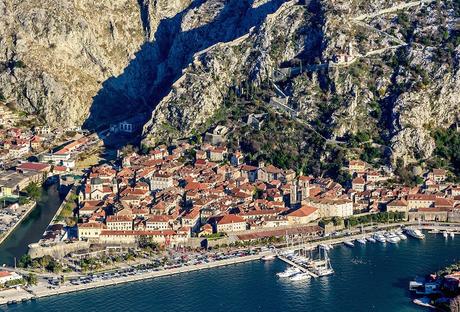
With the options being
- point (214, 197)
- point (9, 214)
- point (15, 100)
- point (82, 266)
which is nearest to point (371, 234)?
point (214, 197)

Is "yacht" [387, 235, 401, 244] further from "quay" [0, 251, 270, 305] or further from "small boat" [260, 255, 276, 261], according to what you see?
"quay" [0, 251, 270, 305]

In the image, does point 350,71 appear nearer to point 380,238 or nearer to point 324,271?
point 380,238

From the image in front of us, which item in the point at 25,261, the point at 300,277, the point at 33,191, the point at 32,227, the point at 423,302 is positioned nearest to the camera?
the point at 423,302

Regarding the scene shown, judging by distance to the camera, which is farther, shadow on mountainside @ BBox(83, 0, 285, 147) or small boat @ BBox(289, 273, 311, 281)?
shadow on mountainside @ BBox(83, 0, 285, 147)

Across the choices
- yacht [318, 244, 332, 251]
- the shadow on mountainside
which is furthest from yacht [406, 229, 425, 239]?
the shadow on mountainside

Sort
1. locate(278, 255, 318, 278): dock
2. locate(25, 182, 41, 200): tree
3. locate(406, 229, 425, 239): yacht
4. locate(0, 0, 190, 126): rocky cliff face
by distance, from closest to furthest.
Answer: locate(278, 255, 318, 278): dock < locate(406, 229, 425, 239): yacht < locate(25, 182, 41, 200): tree < locate(0, 0, 190, 126): rocky cliff face

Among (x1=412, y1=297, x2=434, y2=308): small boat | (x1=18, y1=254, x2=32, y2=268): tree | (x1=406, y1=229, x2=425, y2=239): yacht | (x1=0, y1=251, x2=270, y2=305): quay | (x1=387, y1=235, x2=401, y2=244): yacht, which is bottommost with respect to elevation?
(x1=412, y1=297, x2=434, y2=308): small boat

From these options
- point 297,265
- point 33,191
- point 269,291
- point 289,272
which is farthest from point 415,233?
point 33,191
